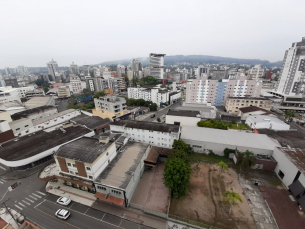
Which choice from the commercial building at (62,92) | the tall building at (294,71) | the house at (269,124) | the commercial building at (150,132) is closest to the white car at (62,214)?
the commercial building at (150,132)

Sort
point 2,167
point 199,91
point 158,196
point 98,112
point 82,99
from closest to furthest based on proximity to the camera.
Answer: point 158,196 → point 2,167 → point 98,112 → point 199,91 → point 82,99

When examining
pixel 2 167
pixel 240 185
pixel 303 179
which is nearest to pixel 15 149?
pixel 2 167

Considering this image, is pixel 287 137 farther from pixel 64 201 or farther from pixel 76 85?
pixel 76 85

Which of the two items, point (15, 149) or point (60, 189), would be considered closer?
point (60, 189)

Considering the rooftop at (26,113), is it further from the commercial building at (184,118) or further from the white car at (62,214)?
the commercial building at (184,118)

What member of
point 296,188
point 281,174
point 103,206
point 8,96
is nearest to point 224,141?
point 281,174

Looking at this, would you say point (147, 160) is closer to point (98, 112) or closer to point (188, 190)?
→ point (188, 190)

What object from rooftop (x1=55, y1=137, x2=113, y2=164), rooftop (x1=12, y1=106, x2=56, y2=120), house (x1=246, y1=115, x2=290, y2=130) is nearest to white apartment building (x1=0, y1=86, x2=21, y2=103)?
rooftop (x1=12, y1=106, x2=56, y2=120)
